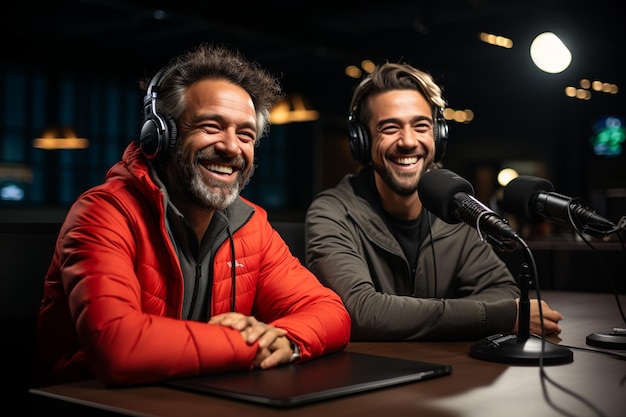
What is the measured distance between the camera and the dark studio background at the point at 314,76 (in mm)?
6742

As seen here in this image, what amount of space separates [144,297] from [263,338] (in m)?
0.35

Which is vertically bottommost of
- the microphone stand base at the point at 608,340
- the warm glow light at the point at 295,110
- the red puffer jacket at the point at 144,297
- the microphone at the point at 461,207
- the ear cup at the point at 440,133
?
the microphone stand base at the point at 608,340

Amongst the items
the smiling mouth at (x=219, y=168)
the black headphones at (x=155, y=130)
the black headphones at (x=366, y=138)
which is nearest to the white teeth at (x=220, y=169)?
the smiling mouth at (x=219, y=168)

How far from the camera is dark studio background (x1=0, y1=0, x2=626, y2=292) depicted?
6742mm

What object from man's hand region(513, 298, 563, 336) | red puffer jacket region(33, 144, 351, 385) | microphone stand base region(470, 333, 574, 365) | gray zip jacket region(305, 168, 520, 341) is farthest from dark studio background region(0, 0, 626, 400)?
microphone stand base region(470, 333, 574, 365)

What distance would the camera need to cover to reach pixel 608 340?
5.32 feet

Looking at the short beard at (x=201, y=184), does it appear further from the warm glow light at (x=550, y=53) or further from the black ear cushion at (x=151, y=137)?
the warm glow light at (x=550, y=53)

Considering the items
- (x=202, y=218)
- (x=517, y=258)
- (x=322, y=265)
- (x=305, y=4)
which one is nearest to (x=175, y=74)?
(x=202, y=218)

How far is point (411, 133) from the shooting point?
226 centimetres

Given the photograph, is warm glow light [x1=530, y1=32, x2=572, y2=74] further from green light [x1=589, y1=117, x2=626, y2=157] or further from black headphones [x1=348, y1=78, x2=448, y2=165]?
green light [x1=589, y1=117, x2=626, y2=157]

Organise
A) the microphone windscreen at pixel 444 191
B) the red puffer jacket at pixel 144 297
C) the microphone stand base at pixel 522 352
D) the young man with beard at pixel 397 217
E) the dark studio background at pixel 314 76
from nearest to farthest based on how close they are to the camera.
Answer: the red puffer jacket at pixel 144 297, the microphone stand base at pixel 522 352, the microphone windscreen at pixel 444 191, the young man with beard at pixel 397 217, the dark studio background at pixel 314 76

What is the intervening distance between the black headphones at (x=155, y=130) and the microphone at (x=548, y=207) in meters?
0.74

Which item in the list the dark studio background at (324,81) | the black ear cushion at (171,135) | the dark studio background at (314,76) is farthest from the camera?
the dark studio background at (314,76)

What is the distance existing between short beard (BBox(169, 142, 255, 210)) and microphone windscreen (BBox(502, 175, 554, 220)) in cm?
64
